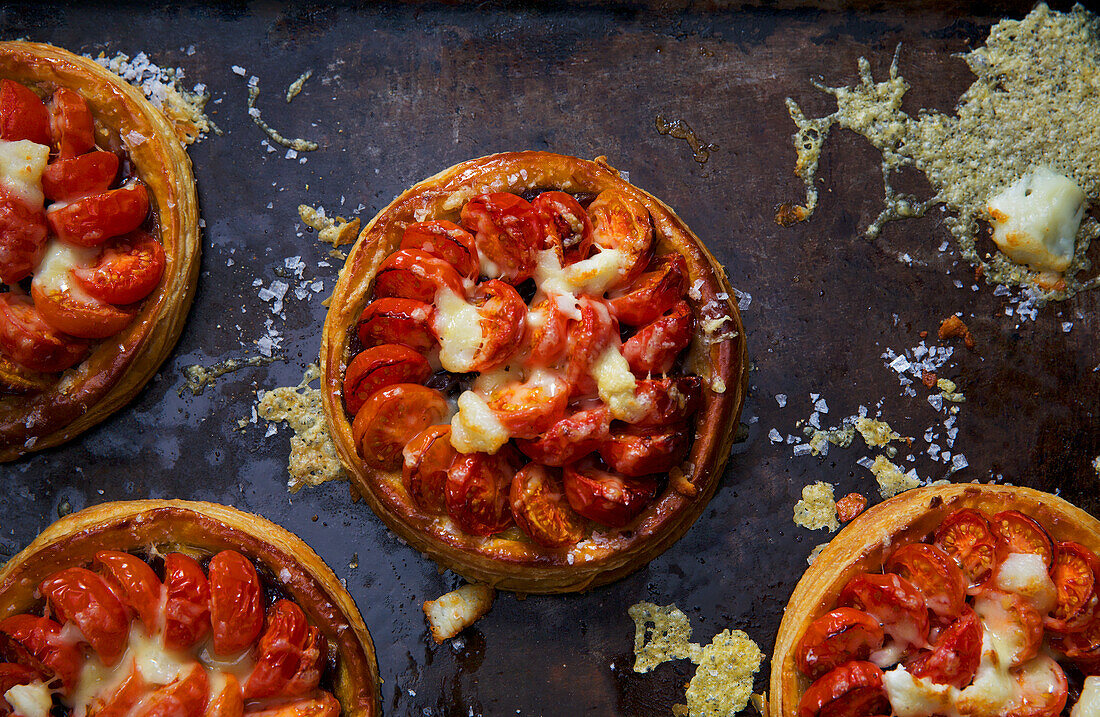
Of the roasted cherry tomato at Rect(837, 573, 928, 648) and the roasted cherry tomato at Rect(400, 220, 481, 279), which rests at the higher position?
the roasted cherry tomato at Rect(400, 220, 481, 279)

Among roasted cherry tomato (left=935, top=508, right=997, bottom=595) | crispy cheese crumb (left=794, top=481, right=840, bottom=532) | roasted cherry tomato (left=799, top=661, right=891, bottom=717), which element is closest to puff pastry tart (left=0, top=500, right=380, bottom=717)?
roasted cherry tomato (left=799, top=661, right=891, bottom=717)

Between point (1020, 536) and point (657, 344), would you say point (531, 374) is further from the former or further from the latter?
point (1020, 536)

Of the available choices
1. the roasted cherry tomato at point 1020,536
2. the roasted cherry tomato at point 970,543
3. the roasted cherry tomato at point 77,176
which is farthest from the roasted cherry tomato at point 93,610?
the roasted cherry tomato at point 1020,536

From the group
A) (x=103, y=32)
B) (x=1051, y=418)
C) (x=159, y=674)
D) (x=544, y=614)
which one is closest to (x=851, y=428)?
(x=1051, y=418)

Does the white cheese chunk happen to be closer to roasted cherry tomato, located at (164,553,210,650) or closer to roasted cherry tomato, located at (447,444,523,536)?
roasted cherry tomato, located at (447,444,523,536)

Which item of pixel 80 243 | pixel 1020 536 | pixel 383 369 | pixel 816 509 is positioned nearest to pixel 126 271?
pixel 80 243

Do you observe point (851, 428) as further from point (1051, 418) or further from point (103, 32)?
point (103, 32)

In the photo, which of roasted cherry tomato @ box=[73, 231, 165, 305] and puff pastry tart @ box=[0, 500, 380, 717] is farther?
roasted cherry tomato @ box=[73, 231, 165, 305]
